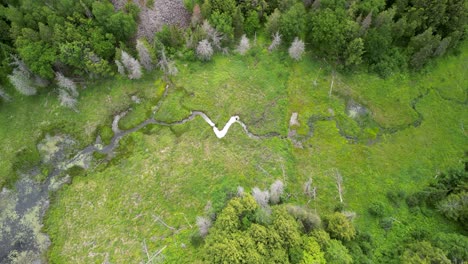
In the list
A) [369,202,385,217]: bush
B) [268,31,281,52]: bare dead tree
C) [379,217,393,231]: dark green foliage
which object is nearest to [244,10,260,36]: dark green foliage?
[268,31,281,52]: bare dead tree

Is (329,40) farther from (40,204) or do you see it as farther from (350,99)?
(40,204)

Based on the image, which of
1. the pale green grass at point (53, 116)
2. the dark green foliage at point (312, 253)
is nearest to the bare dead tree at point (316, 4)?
the pale green grass at point (53, 116)

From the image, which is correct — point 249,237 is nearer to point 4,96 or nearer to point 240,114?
point 240,114

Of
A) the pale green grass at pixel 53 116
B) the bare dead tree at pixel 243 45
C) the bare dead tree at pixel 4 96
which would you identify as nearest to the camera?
the pale green grass at pixel 53 116

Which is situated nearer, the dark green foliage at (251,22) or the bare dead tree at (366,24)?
the bare dead tree at (366,24)

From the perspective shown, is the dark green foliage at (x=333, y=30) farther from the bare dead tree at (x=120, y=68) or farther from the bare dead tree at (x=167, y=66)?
the bare dead tree at (x=120, y=68)

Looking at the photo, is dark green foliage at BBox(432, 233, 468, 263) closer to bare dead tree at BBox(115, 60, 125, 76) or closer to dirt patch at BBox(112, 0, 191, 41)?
dirt patch at BBox(112, 0, 191, 41)
